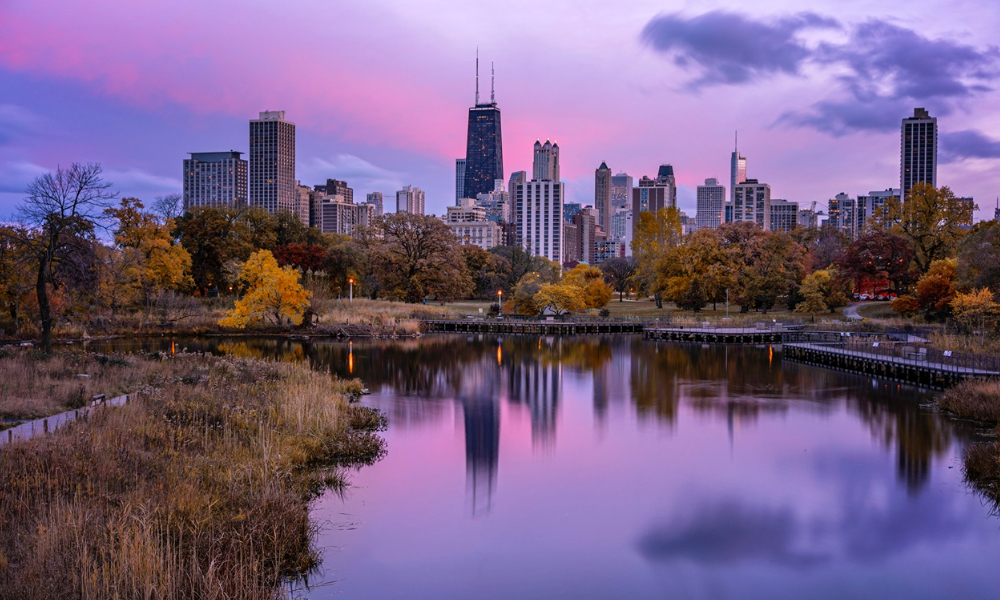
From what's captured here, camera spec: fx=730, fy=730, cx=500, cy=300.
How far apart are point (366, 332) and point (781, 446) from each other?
35711 mm

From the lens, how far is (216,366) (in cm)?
2628

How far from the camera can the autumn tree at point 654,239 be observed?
7288 centimetres

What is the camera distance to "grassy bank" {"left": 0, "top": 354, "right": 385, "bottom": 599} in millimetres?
8753

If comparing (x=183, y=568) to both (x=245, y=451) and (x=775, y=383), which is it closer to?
(x=245, y=451)

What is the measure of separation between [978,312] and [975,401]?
17.1 meters

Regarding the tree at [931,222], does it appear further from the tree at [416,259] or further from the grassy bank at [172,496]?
the grassy bank at [172,496]

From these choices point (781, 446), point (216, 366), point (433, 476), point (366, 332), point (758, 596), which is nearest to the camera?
point (758, 596)

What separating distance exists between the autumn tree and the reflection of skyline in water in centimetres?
2456

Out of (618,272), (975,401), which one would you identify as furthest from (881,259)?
(618,272)

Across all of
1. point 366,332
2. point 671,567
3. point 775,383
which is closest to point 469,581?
point 671,567

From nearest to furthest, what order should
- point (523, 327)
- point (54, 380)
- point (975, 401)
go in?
1. point (54, 380)
2. point (975, 401)
3. point (523, 327)

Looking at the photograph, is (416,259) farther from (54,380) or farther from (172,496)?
(172,496)

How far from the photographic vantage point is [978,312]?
36.5 meters

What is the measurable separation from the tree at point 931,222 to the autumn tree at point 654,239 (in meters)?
20.2
